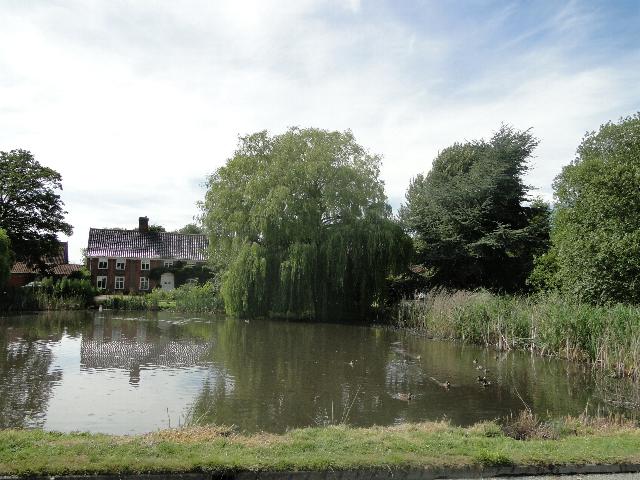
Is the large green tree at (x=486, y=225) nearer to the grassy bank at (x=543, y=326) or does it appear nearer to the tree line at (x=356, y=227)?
the tree line at (x=356, y=227)

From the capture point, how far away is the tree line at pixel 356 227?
99.6ft

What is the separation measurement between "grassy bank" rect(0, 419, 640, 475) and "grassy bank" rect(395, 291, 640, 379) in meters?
8.88

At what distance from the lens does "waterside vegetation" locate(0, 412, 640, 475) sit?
216 inches

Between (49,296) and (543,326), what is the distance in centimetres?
2903

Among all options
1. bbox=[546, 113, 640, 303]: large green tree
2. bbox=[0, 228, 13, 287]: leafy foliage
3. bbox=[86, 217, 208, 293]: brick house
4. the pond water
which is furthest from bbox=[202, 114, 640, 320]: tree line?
bbox=[86, 217, 208, 293]: brick house

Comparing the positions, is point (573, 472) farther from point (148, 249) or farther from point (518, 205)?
point (148, 249)

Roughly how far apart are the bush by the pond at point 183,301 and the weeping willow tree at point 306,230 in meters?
3.98

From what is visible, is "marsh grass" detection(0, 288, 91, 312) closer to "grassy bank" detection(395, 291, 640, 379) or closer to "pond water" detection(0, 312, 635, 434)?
"pond water" detection(0, 312, 635, 434)

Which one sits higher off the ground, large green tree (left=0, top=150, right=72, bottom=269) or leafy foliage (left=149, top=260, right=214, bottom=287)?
large green tree (left=0, top=150, right=72, bottom=269)

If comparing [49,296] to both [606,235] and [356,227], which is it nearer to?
[356,227]

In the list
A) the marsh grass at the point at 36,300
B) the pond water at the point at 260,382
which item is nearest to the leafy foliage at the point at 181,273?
the marsh grass at the point at 36,300

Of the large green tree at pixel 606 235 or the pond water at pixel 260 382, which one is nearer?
the pond water at pixel 260 382

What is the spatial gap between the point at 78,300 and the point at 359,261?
18626 millimetres

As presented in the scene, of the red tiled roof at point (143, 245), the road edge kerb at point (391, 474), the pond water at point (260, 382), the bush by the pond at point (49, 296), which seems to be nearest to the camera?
the road edge kerb at point (391, 474)
